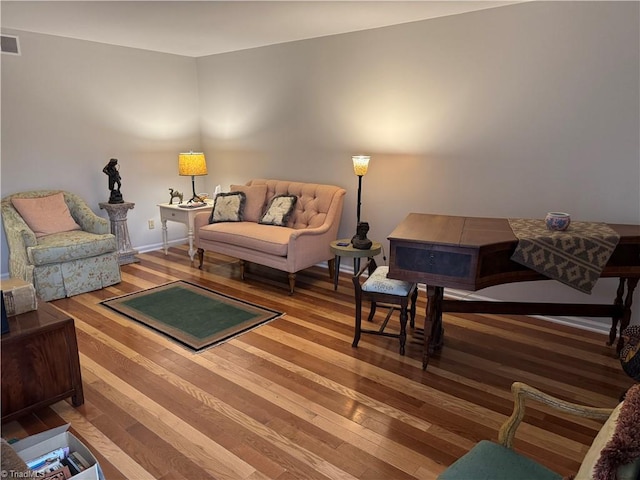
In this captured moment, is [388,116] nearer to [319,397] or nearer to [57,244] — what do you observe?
[319,397]

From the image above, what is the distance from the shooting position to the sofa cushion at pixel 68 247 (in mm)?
3551

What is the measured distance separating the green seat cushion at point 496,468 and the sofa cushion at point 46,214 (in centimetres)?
410

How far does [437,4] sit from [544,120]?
3.94 feet

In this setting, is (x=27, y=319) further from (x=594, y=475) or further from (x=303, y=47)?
(x=303, y=47)

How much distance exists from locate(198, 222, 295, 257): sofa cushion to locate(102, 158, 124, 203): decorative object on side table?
1.06 meters

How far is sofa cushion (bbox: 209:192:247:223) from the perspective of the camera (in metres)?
4.51

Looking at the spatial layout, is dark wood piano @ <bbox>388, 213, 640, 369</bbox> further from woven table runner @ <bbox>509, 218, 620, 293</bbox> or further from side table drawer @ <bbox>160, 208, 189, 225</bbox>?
side table drawer @ <bbox>160, 208, 189, 225</bbox>

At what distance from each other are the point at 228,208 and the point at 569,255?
3.27 metres

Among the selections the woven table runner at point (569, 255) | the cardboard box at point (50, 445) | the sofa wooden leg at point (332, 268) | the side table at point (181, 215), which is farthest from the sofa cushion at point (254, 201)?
the cardboard box at point (50, 445)

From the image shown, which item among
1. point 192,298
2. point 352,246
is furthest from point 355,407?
point 192,298

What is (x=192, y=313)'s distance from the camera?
3.47m

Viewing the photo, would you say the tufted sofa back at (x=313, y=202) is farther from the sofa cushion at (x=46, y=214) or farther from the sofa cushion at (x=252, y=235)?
the sofa cushion at (x=46, y=214)

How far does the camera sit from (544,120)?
3176mm

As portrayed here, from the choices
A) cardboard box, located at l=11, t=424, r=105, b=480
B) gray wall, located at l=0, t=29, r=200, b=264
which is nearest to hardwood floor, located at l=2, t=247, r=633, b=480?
cardboard box, located at l=11, t=424, r=105, b=480
